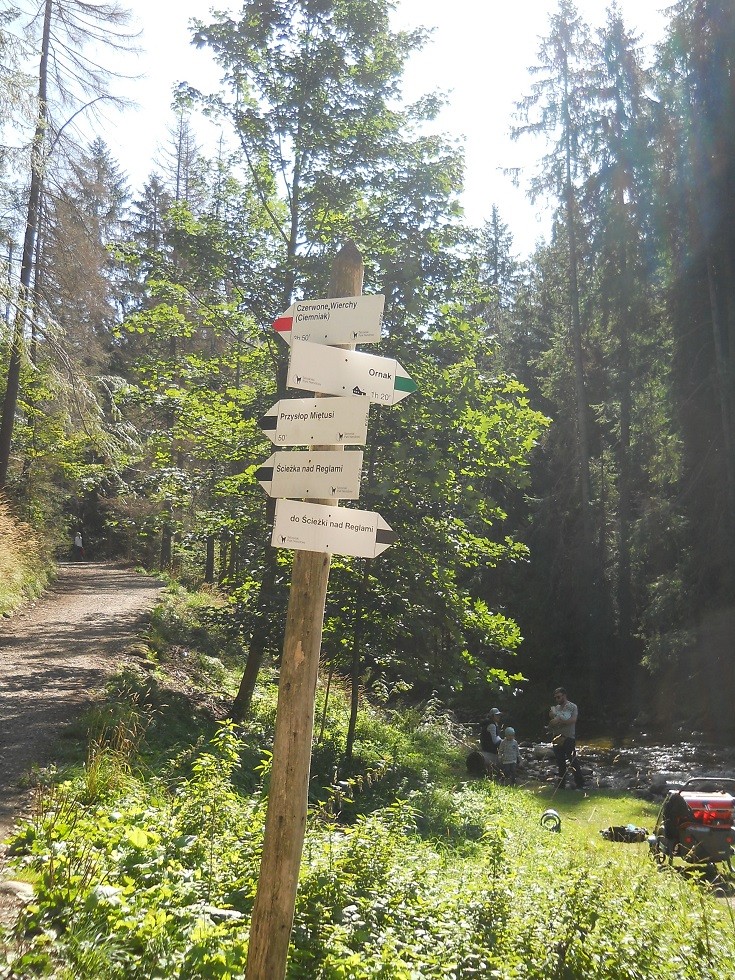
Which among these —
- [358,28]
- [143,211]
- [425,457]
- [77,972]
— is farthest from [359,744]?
[143,211]

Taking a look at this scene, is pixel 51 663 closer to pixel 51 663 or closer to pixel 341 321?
pixel 51 663

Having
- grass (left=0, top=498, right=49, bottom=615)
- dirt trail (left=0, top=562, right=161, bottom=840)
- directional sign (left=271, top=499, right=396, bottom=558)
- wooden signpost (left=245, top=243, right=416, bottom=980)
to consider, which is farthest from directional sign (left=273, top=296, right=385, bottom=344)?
grass (left=0, top=498, right=49, bottom=615)

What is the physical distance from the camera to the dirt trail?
23.3 feet

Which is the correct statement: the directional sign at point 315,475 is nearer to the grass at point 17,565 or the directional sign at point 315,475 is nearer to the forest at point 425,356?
the forest at point 425,356

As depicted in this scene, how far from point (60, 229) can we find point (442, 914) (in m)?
15.6

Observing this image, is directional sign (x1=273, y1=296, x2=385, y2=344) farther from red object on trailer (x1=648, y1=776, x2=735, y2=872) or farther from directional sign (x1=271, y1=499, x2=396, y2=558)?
red object on trailer (x1=648, y1=776, x2=735, y2=872)

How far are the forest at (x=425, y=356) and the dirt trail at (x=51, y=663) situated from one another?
183 centimetres

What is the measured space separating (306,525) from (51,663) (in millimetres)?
8085

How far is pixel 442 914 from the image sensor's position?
5.14 meters

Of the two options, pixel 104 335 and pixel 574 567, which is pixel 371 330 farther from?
pixel 574 567

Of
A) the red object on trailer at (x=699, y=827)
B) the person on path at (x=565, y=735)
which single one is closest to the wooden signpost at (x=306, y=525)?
the red object on trailer at (x=699, y=827)

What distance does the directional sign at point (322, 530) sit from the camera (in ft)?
12.1

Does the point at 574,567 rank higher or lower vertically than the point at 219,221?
lower

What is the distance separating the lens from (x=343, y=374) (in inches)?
154
